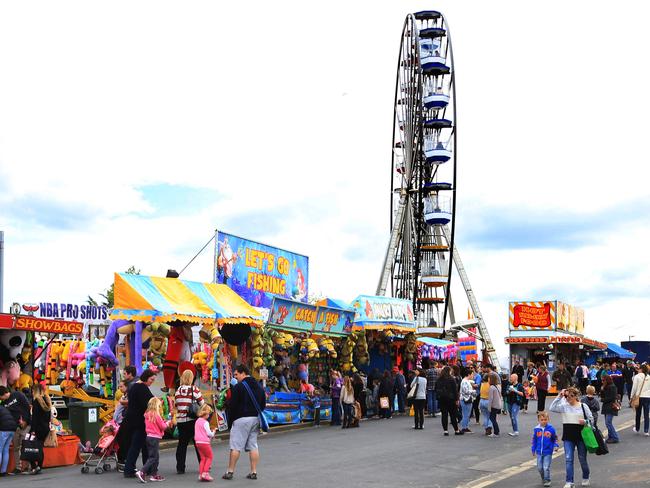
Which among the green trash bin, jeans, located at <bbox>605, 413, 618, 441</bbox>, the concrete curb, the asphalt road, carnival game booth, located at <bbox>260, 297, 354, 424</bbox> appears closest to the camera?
the asphalt road

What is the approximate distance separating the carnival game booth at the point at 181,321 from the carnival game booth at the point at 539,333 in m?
29.2

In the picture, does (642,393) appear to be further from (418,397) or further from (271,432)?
(271,432)

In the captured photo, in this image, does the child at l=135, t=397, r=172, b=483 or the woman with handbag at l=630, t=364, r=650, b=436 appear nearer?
the child at l=135, t=397, r=172, b=483

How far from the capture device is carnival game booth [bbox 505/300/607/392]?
48.0 m

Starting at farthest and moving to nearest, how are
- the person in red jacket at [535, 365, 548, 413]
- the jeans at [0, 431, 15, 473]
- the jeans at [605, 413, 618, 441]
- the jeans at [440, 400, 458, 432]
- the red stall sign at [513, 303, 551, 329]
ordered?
the red stall sign at [513, 303, 551, 329]
the person in red jacket at [535, 365, 548, 413]
the jeans at [440, 400, 458, 432]
the jeans at [605, 413, 618, 441]
the jeans at [0, 431, 15, 473]

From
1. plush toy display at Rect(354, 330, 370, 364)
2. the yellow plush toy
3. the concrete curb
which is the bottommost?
the concrete curb

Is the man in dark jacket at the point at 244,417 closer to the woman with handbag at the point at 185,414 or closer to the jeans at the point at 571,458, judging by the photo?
the woman with handbag at the point at 185,414

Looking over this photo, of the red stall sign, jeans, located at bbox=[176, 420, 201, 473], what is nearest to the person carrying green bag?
jeans, located at bbox=[176, 420, 201, 473]

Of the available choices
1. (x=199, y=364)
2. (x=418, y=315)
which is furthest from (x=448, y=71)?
(x=199, y=364)

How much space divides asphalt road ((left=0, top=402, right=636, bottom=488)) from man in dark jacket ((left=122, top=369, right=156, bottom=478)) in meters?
0.28

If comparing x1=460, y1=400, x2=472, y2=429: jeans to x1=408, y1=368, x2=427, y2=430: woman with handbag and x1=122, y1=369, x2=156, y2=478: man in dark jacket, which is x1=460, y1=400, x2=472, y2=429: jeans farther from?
x1=122, y1=369, x2=156, y2=478: man in dark jacket

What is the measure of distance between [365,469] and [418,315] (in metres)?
46.4

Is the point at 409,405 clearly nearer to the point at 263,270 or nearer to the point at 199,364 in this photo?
the point at 263,270

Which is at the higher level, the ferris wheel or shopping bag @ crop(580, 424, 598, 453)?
the ferris wheel
